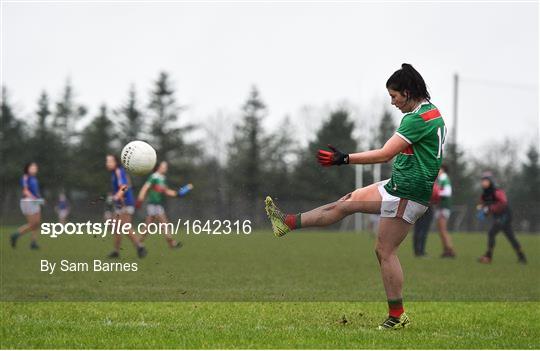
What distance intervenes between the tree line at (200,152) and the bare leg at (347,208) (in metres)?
34.8

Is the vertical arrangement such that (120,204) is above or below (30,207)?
above

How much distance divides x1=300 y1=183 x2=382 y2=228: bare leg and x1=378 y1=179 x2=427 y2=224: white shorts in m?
0.12

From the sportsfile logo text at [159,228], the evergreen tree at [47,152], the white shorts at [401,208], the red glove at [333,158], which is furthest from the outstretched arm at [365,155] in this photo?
the evergreen tree at [47,152]

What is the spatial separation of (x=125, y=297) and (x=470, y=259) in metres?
11.3

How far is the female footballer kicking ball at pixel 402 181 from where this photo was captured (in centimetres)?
670

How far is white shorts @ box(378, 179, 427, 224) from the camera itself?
6.90 meters

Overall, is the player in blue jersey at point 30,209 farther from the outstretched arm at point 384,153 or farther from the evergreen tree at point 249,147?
the evergreen tree at point 249,147

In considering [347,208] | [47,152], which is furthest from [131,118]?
[347,208]

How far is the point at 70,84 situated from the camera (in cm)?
5662

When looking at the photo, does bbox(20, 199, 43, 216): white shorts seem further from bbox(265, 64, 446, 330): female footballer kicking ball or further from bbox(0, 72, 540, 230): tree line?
A: bbox(0, 72, 540, 230): tree line

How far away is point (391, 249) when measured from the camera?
275 inches

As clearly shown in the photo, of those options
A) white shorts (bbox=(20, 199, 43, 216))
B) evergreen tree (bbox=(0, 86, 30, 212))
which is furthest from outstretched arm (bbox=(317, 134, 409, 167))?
evergreen tree (bbox=(0, 86, 30, 212))

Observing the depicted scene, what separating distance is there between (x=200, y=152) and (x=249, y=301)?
48.8 m

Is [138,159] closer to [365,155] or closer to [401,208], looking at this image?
[365,155]
